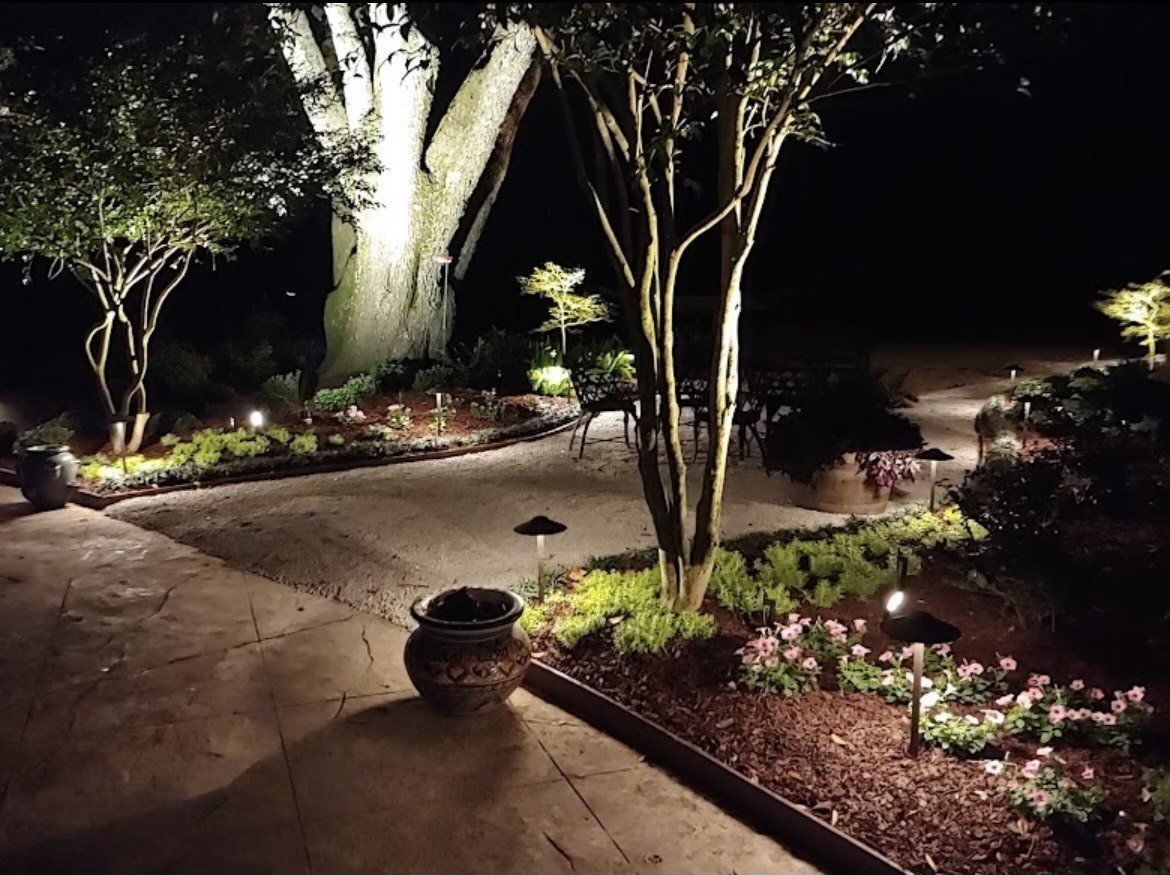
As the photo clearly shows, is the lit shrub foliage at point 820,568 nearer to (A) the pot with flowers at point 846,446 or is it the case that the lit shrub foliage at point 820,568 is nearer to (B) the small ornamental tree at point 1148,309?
(A) the pot with flowers at point 846,446

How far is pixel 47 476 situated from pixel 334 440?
2.57 meters

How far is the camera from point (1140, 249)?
2556 cm

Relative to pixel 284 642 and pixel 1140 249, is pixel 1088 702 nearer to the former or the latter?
pixel 284 642

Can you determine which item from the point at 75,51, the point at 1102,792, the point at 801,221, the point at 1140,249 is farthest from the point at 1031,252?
the point at 1102,792

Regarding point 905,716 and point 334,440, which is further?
point 334,440

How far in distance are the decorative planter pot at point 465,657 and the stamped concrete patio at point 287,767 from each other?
5.5 inches

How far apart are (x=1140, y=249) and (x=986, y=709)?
26042 mm

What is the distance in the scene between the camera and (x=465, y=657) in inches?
156

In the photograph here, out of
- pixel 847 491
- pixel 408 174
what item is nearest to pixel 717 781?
pixel 847 491

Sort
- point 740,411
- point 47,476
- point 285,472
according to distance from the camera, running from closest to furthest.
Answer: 1. point 47,476
2. point 285,472
3. point 740,411

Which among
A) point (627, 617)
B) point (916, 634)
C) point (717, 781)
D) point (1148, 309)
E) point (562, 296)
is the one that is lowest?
point (717, 781)

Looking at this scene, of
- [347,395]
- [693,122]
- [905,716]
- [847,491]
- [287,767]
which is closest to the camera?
[287,767]

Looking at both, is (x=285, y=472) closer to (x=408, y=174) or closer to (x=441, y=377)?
(x=441, y=377)

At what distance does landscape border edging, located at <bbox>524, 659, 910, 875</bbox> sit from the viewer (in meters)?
3.13
